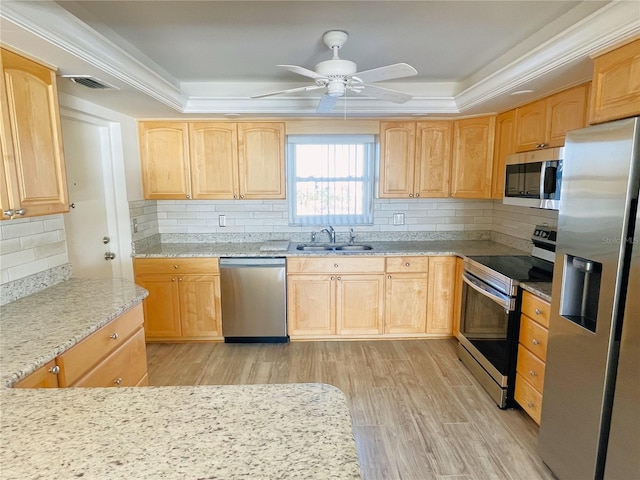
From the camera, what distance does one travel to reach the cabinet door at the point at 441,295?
11.3 feet

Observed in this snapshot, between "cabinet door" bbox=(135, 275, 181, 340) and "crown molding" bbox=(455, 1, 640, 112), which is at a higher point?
"crown molding" bbox=(455, 1, 640, 112)

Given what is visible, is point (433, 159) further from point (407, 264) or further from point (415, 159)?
point (407, 264)

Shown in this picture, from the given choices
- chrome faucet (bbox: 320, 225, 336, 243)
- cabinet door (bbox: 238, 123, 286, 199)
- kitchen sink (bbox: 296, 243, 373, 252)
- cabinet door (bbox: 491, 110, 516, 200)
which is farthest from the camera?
chrome faucet (bbox: 320, 225, 336, 243)

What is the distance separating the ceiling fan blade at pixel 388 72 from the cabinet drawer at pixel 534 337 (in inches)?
65.9

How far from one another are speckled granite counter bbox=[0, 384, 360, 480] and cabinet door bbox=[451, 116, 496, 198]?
3040 millimetres

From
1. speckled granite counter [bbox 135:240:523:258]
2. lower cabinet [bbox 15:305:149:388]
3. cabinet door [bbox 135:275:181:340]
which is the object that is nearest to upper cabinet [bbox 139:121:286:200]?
speckled granite counter [bbox 135:240:523:258]

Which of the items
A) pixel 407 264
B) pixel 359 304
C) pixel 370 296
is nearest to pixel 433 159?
pixel 407 264

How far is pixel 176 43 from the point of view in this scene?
2.30 m

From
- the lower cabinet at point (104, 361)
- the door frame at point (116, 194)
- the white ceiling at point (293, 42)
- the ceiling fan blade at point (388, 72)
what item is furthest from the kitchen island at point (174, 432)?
the door frame at point (116, 194)

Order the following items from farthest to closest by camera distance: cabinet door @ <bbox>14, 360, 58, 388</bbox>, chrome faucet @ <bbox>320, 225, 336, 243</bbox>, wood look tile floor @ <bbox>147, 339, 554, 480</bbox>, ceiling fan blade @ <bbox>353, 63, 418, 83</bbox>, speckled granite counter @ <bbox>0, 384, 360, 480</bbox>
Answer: chrome faucet @ <bbox>320, 225, 336, 243</bbox> → wood look tile floor @ <bbox>147, 339, 554, 480</bbox> → ceiling fan blade @ <bbox>353, 63, 418, 83</bbox> → cabinet door @ <bbox>14, 360, 58, 388</bbox> → speckled granite counter @ <bbox>0, 384, 360, 480</bbox>

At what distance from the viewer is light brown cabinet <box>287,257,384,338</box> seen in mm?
3406

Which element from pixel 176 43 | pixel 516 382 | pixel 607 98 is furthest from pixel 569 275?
pixel 176 43

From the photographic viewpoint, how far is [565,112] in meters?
2.38

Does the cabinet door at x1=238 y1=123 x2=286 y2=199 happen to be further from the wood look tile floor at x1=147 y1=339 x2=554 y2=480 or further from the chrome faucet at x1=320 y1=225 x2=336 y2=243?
the wood look tile floor at x1=147 y1=339 x2=554 y2=480
